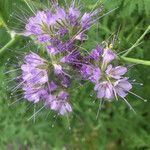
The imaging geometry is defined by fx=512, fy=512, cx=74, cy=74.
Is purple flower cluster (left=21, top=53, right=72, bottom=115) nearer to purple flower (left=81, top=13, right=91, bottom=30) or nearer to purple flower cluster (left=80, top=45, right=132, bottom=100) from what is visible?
purple flower cluster (left=80, top=45, right=132, bottom=100)

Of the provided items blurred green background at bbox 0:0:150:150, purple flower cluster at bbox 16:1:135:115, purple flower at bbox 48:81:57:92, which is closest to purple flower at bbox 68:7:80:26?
purple flower cluster at bbox 16:1:135:115

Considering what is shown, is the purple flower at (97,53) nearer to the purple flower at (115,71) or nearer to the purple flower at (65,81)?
the purple flower at (115,71)

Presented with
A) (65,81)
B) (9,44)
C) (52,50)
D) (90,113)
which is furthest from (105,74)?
(90,113)

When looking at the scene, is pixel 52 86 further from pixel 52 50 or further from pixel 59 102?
pixel 52 50

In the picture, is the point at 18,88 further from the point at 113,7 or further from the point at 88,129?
the point at 88,129

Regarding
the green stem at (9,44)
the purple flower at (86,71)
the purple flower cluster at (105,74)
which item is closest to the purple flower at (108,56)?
the purple flower cluster at (105,74)
